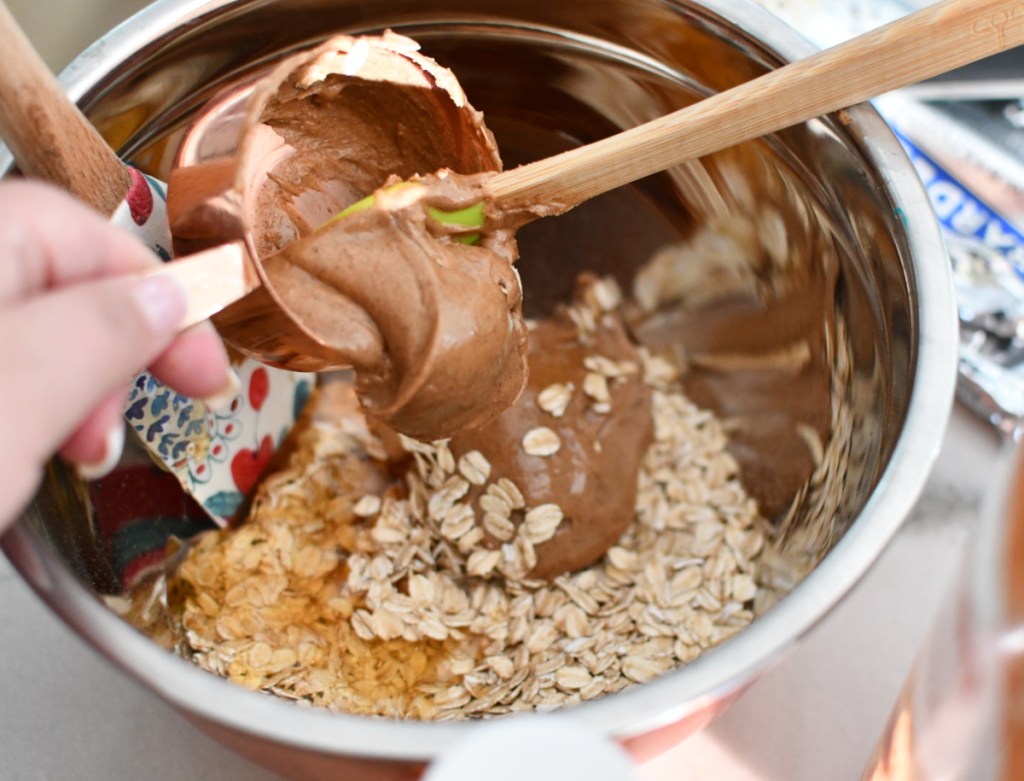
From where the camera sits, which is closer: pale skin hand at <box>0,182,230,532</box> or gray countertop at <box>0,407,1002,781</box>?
pale skin hand at <box>0,182,230,532</box>

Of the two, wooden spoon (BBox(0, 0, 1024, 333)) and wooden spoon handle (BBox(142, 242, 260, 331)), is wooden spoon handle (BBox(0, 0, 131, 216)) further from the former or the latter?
wooden spoon handle (BBox(142, 242, 260, 331))

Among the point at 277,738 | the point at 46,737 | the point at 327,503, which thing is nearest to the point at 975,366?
the point at 327,503

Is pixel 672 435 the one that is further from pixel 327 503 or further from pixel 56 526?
pixel 56 526

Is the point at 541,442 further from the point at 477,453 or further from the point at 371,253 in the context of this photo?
the point at 371,253

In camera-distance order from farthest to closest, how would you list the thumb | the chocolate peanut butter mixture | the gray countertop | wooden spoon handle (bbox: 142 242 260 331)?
1. the gray countertop
2. the chocolate peanut butter mixture
3. wooden spoon handle (bbox: 142 242 260 331)
4. the thumb

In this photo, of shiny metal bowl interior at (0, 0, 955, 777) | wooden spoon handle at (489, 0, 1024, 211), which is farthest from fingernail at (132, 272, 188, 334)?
wooden spoon handle at (489, 0, 1024, 211)

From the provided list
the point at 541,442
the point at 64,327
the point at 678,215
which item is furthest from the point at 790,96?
the point at 64,327

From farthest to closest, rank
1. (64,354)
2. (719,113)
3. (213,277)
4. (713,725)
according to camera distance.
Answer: (713,725), (719,113), (213,277), (64,354)
